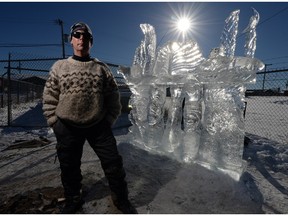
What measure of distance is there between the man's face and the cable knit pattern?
0.12 meters

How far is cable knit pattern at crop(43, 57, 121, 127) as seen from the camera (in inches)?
80.5

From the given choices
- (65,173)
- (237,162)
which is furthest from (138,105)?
(65,173)

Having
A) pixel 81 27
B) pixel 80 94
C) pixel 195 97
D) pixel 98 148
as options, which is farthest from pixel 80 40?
pixel 195 97

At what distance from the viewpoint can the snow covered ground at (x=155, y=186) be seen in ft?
7.60

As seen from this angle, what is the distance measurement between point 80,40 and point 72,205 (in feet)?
4.94

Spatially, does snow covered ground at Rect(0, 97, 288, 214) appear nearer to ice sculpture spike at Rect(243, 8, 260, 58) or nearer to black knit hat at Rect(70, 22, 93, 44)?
ice sculpture spike at Rect(243, 8, 260, 58)

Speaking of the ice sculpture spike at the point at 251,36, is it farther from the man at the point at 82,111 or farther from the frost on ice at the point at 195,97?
the man at the point at 82,111

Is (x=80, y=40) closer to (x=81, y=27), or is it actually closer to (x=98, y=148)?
(x=81, y=27)

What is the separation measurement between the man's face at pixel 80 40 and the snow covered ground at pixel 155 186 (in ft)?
4.86

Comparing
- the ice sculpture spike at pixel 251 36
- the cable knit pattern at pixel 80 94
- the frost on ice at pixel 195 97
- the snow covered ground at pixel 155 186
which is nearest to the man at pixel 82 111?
the cable knit pattern at pixel 80 94

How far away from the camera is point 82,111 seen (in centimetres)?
204

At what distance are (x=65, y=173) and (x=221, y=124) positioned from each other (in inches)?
77.3

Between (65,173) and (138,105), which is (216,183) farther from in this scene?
(138,105)

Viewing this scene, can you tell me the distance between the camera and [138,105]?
13.6 feet
